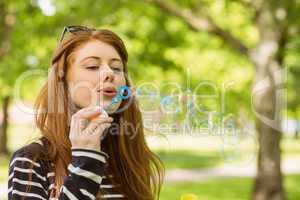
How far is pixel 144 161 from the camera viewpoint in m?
2.09

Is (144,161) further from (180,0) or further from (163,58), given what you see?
(163,58)

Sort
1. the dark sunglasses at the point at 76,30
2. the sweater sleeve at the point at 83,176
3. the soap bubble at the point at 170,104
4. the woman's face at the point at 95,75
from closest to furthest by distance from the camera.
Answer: the sweater sleeve at the point at 83,176 < the woman's face at the point at 95,75 < the dark sunglasses at the point at 76,30 < the soap bubble at the point at 170,104

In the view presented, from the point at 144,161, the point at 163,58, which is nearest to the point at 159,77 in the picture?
the point at 163,58

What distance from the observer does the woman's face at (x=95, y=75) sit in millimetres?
1753

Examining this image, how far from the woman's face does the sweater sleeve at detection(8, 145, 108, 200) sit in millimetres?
238

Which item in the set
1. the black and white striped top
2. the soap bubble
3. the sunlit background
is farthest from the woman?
the soap bubble

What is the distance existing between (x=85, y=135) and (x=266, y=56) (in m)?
7.82

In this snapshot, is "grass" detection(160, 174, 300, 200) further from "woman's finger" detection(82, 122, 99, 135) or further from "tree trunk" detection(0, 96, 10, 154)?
"tree trunk" detection(0, 96, 10, 154)

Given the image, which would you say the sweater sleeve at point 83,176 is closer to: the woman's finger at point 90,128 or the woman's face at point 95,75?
the woman's finger at point 90,128

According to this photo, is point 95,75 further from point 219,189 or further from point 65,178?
point 219,189

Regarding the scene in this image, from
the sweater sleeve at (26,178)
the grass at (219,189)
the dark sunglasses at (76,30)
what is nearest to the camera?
the sweater sleeve at (26,178)

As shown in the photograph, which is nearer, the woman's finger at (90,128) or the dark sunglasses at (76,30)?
the woman's finger at (90,128)

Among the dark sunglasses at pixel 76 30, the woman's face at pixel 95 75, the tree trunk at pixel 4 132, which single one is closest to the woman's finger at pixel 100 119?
the woman's face at pixel 95 75

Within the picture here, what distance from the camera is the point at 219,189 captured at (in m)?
12.7
